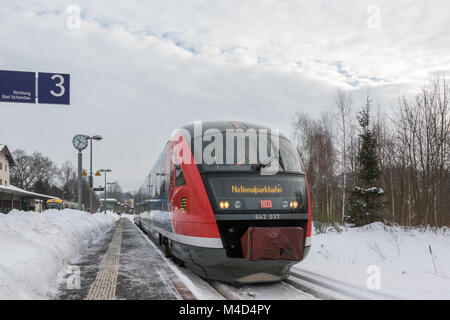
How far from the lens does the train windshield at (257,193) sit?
6.09 meters

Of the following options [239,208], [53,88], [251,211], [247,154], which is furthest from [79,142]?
[251,211]

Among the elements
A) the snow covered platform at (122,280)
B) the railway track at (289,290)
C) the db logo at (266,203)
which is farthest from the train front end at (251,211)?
the snow covered platform at (122,280)

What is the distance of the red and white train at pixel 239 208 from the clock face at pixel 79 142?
1476 cm

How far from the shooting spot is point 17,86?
11375 millimetres

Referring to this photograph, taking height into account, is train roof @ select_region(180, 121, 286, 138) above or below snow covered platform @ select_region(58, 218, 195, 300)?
above

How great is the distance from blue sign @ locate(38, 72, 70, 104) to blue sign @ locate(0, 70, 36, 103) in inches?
14.2

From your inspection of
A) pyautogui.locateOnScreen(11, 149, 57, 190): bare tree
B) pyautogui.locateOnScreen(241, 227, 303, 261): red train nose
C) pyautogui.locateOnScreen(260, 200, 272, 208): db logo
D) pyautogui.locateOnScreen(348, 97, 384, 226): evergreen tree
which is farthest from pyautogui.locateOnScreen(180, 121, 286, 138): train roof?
pyautogui.locateOnScreen(11, 149, 57, 190): bare tree

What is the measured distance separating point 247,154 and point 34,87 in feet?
28.8

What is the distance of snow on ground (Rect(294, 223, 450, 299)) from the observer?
18.4 feet

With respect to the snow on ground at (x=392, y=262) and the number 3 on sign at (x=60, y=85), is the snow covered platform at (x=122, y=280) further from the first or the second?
the number 3 on sign at (x=60, y=85)

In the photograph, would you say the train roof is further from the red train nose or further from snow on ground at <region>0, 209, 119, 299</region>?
snow on ground at <region>0, 209, 119, 299</region>

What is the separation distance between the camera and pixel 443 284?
569 cm
